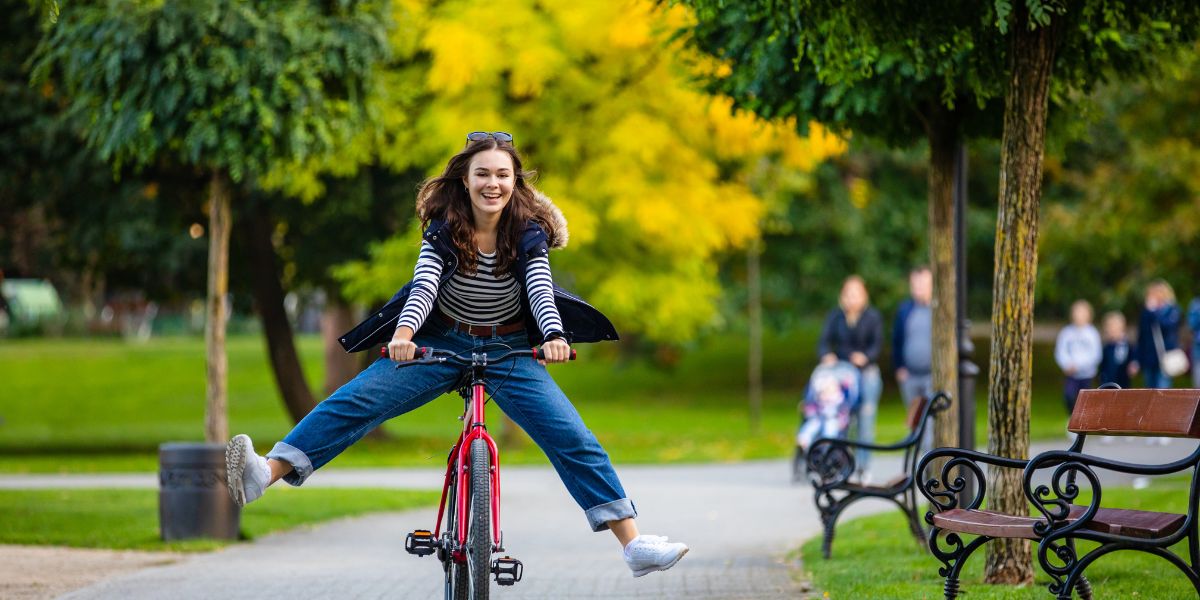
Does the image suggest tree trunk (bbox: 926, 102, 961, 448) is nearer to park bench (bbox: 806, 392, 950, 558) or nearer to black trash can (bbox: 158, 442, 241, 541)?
park bench (bbox: 806, 392, 950, 558)

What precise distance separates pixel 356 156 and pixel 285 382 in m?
5.91

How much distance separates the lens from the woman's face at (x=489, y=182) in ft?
20.5

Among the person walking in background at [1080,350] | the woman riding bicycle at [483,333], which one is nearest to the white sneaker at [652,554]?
the woman riding bicycle at [483,333]

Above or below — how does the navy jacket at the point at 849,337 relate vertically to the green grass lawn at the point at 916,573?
above

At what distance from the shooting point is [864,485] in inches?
369

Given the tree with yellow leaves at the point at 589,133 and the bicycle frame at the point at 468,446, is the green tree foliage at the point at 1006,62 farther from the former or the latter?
the tree with yellow leaves at the point at 589,133

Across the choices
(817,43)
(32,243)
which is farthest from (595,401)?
(817,43)

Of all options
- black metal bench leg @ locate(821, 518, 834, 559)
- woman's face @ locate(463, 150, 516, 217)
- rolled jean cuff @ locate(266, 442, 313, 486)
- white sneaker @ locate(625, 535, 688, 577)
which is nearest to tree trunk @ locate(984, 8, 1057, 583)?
black metal bench leg @ locate(821, 518, 834, 559)

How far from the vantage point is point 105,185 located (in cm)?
2041

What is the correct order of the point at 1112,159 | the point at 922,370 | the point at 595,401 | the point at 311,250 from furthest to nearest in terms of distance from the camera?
the point at 595,401, the point at 1112,159, the point at 311,250, the point at 922,370

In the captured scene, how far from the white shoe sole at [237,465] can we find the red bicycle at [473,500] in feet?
2.05

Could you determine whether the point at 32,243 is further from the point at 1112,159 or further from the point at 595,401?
the point at 1112,159

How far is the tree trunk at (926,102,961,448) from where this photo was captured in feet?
32.6

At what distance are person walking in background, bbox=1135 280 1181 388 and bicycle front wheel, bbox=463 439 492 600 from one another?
15256mm
